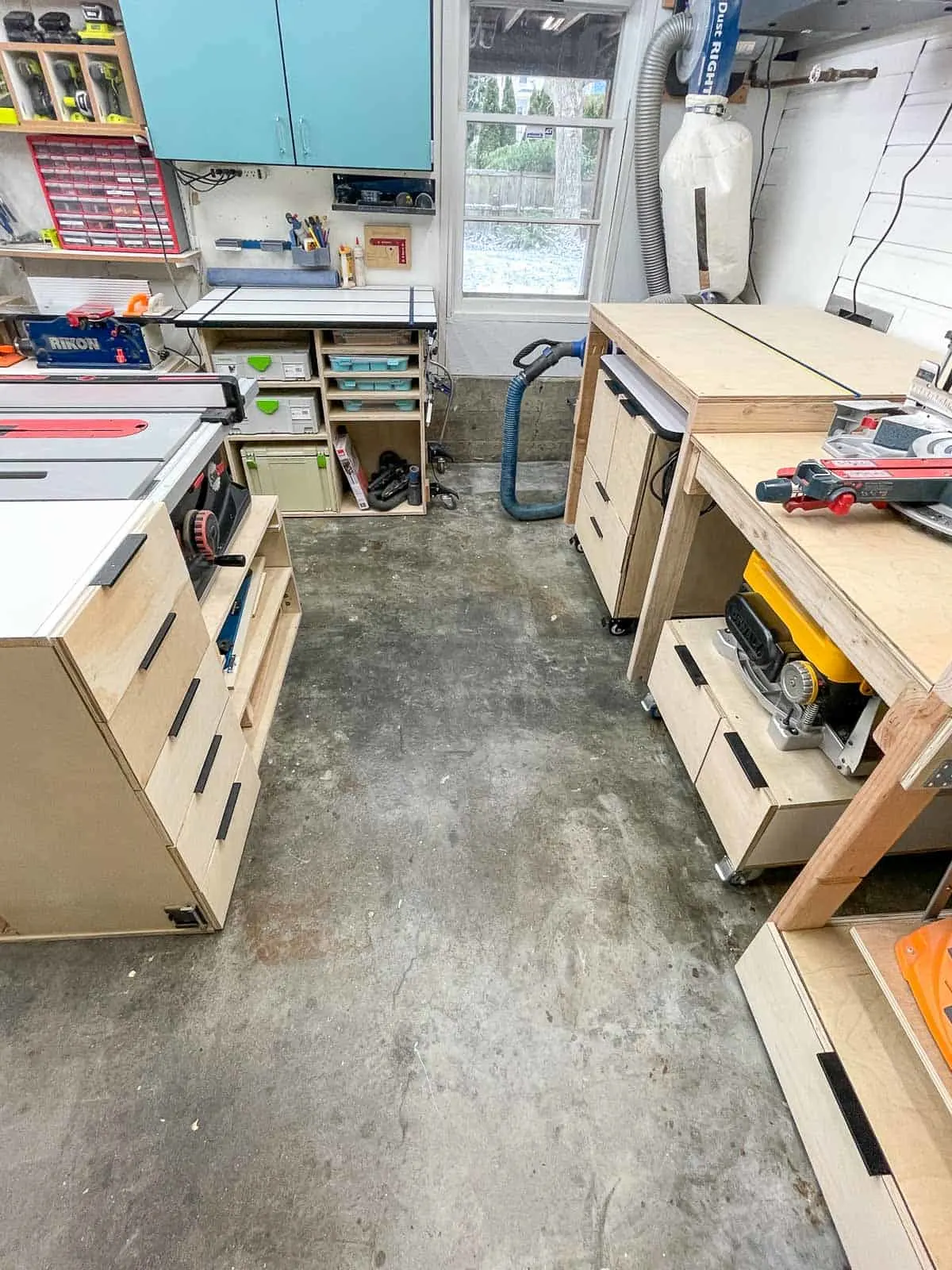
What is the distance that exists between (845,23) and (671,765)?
103 inches

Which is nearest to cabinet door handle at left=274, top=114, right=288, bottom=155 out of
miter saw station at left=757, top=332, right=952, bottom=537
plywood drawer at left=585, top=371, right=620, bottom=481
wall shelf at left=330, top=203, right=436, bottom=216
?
wall shelf at left=330, top=203, right=436, bottom=216

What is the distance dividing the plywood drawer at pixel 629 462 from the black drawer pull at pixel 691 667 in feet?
1.65

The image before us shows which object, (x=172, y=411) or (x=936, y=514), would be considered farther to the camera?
(x=172, y=411)

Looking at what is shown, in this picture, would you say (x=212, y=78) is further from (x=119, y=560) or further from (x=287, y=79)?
(x=119, y=560)

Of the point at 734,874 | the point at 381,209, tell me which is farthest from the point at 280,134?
the point at 734,874

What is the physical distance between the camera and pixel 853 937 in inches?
44.0

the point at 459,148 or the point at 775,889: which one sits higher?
the point at 459,148

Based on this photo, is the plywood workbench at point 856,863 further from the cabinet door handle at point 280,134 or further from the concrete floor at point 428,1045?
the cabinet door handle at point 280,134

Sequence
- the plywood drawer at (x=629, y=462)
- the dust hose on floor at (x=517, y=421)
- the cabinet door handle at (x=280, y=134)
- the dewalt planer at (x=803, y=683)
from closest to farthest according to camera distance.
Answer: the dewalt planer at (x=803, y=683), the plywood drawer at (x=629, y=462), the cabinet door handle at (x=280, y=134), the dust hose on floor at (x=517, y=421)

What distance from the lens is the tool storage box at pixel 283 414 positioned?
8.65 feet

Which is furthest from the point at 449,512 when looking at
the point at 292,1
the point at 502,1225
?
the point at 502,1225

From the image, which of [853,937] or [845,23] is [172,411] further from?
[845,23]

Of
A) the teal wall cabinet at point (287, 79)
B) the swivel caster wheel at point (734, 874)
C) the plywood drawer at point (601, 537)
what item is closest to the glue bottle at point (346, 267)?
the teal wall cabinet at point (287, 79)

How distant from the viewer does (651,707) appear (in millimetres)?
1921
